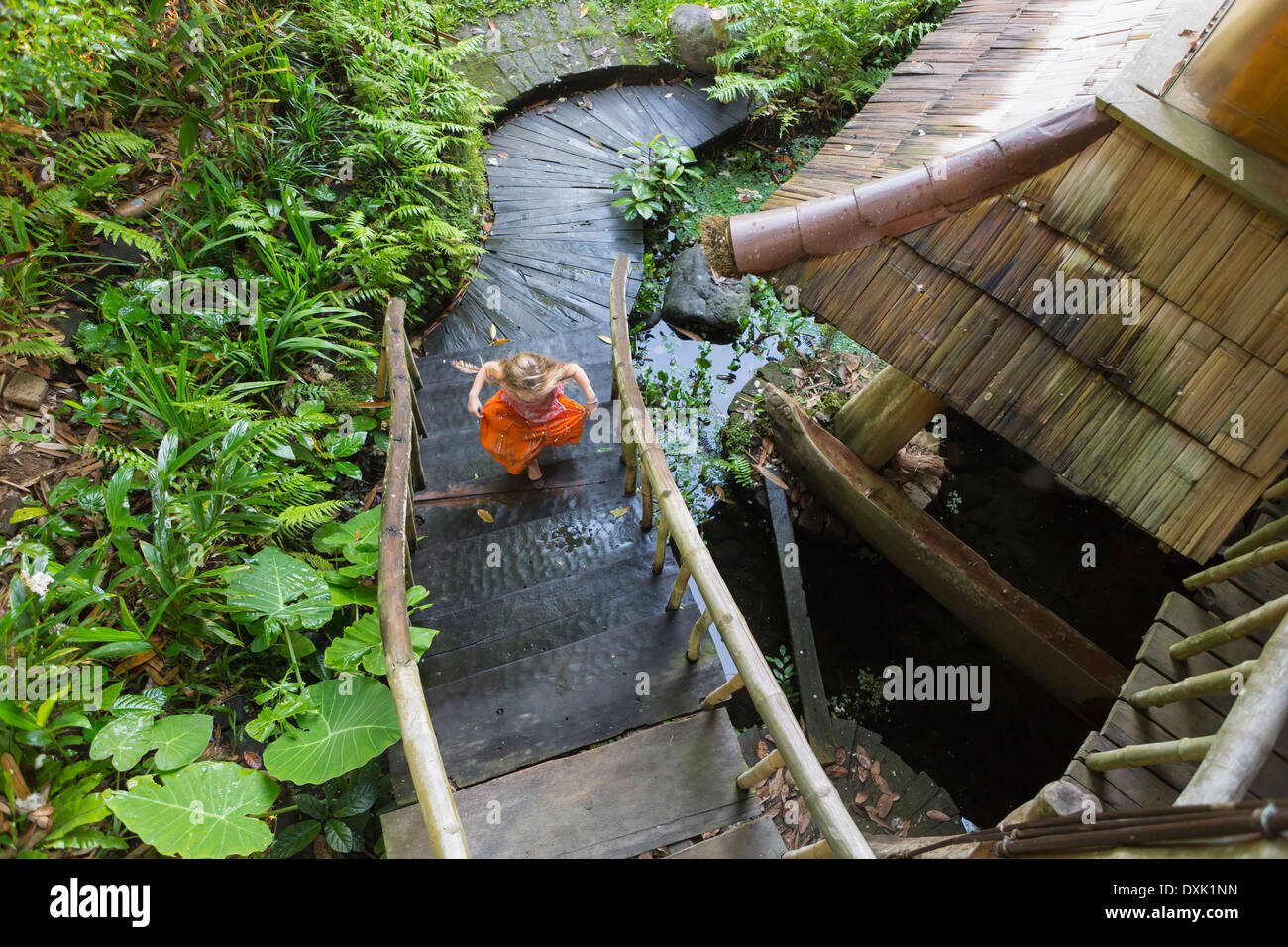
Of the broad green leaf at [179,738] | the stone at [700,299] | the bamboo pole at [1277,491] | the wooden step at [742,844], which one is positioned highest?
the stone at [700,299]

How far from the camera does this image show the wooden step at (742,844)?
3244 mm

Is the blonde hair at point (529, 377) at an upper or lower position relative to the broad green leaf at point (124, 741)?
upper

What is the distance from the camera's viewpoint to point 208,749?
13.1ft

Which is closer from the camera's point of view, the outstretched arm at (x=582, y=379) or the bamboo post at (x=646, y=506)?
the bamboo post at (x=646, y=506)

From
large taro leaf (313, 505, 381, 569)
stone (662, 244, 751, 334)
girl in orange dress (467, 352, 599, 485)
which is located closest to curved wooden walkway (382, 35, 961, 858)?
girl in orange dress (467, 352, 599, 485)

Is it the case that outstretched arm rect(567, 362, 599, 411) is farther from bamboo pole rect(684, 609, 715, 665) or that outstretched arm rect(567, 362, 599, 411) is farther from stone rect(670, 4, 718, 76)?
stone rect(670, 4, 718, 76)

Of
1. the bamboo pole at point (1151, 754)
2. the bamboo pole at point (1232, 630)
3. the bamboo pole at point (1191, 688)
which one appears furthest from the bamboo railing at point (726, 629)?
the bamboo pole at point (1232, 630)

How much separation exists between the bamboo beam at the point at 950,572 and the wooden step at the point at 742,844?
3.29 m

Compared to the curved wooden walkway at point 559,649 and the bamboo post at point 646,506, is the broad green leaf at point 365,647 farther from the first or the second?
the bamboo post at point 646,506

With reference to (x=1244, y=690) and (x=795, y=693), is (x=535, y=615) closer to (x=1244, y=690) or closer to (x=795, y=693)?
(x=795, y=693)

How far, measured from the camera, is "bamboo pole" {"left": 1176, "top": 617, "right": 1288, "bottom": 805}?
80.5 inches
